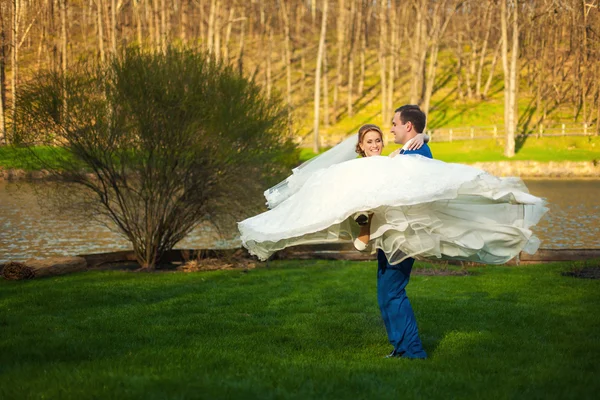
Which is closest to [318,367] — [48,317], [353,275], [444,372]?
[444,372]

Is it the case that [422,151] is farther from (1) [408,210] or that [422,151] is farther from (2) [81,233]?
(2) [81,233]

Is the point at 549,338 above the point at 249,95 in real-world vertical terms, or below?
below

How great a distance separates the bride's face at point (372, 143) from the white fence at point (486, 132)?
43.1 m

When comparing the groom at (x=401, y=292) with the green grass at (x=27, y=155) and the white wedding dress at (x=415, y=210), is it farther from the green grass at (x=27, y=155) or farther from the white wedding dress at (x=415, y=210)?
the green grass at (x=27, y=155)

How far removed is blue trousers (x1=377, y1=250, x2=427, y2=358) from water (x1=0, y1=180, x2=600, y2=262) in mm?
10691

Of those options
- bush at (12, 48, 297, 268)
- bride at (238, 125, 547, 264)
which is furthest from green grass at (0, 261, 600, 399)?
bush at (12, 48, 297, 268)

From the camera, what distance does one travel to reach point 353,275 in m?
15.1

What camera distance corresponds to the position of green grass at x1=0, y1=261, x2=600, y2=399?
581 centimetres

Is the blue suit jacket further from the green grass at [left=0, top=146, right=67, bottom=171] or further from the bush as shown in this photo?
the green grass at [left=0, top=146, right=67, bottom=171]

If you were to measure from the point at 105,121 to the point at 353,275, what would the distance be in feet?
20.9

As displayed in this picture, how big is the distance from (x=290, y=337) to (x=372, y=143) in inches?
103

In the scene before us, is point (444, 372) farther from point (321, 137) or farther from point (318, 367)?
point (321, 137)

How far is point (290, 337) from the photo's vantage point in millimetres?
8742

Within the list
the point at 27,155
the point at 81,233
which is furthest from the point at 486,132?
the point at 27,155
